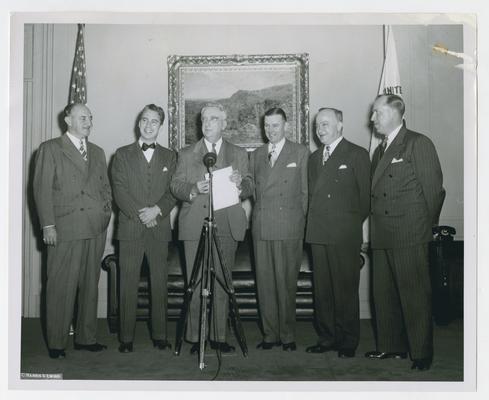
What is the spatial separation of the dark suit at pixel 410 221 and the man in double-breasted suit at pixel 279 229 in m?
0.54

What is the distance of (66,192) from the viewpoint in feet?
11.9

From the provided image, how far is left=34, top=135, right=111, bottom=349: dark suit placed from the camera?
3613mm

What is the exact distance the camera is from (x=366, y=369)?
3.30 meters

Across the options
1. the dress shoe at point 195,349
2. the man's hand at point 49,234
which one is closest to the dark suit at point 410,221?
the dress shoe at point 195,349

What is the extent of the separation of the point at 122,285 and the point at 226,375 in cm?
100

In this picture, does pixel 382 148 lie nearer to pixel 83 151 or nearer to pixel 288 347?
pixel 288 347

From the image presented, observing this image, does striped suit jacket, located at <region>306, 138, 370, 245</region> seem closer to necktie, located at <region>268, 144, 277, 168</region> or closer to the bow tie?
necktie, located at <region>268, 144, 277, 168</region>

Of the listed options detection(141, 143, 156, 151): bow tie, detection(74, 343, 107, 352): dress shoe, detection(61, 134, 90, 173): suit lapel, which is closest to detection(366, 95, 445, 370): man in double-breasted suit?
detection(141, 143, 156, 151): bow tie

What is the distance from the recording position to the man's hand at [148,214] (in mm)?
3682

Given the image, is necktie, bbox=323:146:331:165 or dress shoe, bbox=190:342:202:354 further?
necktie, bbox=323:146:331:165

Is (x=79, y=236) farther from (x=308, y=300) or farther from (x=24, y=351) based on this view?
(x=308, y=300)

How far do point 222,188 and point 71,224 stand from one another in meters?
1.04

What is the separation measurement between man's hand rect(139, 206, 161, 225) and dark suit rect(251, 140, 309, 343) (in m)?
0.67

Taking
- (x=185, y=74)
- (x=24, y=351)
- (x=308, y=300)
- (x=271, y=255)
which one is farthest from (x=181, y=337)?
(x=185, y=74)
